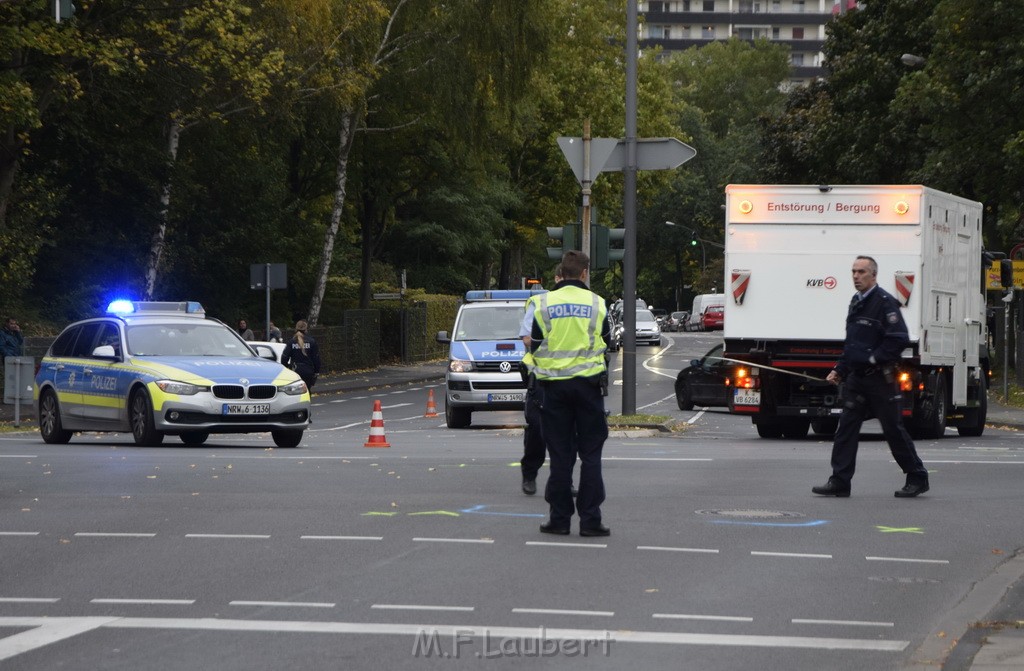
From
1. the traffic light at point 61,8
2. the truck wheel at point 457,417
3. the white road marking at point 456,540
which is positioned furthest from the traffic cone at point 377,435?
the white road marking at point 456,540

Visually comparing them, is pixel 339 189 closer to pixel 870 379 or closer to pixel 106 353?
pixel 106 353

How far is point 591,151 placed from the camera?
82.7 feet

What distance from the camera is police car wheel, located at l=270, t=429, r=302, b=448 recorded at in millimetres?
20125

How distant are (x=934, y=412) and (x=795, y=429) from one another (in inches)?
84.4

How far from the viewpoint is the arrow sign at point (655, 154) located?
958 inches

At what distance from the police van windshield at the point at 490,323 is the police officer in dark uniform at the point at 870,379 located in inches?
553

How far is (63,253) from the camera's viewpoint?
38844 millimetres

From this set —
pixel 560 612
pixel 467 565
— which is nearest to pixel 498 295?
pixel 467 565

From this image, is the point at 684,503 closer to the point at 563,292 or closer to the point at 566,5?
the point at 563,292

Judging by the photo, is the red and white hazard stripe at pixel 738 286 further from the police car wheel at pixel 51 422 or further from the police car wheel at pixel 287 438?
the police car wheel at pixel 51 422

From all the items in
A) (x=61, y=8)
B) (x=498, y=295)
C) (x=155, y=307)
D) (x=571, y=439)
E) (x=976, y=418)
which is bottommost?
(x=976, y=418)

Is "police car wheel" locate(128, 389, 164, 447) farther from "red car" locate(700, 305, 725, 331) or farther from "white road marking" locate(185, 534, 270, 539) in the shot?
"red car" locate(700, 305, 725, 331)

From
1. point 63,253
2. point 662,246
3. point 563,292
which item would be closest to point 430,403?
point 63,253

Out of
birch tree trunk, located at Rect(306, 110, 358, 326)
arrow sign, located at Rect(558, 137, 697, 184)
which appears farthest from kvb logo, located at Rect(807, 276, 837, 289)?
birch tree trunk, located at Rect(306, 110, 358, 326)
